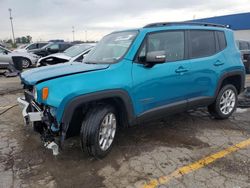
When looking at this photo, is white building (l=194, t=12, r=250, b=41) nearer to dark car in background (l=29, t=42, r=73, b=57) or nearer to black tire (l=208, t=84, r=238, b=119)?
dark car in background (l=29, t=42, r=73, b=57)

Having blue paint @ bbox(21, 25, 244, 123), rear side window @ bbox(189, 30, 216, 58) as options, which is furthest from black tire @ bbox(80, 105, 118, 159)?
rear side window @ bbox(189, 30, 216, 58)

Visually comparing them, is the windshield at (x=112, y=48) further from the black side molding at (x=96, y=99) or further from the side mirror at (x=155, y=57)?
the black side molding at (x=96, y=99)

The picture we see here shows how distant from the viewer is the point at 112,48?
4.32m

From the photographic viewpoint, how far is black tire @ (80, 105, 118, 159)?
11.1ft

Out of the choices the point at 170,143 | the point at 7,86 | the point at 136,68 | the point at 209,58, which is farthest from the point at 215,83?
the point at 7,86

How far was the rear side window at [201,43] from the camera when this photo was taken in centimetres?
469

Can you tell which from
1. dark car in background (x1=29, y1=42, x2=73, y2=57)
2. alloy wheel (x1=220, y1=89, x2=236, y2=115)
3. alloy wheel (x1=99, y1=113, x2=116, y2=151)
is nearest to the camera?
alloy wheel (x1=99, y1=113, x2=116, y2=151)

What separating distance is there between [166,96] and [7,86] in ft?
23.2

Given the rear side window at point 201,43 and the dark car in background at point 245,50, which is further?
the dark car in background at point 245,50

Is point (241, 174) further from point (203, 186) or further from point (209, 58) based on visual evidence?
point (209, 58)

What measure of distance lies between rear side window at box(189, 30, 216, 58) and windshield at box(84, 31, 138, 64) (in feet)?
3.81

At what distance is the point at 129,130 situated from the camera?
4.80 meters

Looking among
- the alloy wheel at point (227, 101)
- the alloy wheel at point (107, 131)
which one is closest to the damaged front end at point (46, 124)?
the alloy wheel at point (107, 131)

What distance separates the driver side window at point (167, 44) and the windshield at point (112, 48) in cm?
24
